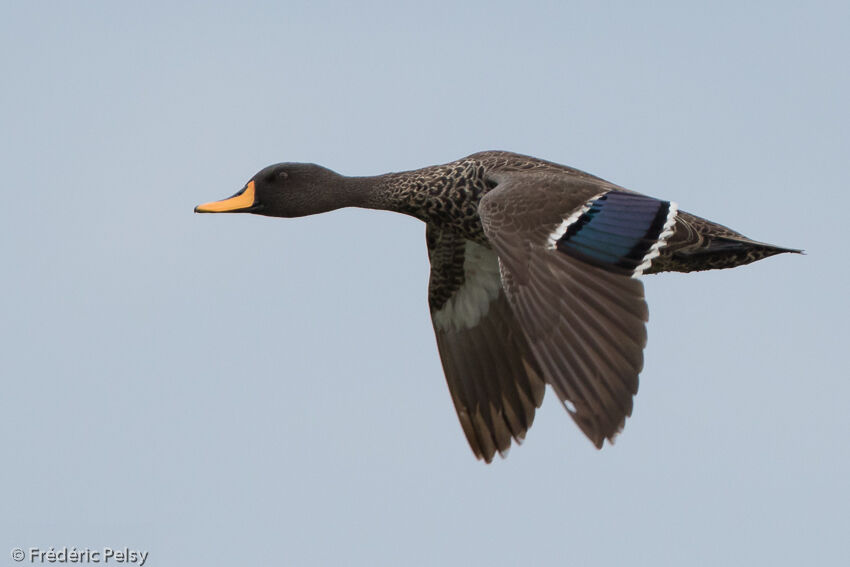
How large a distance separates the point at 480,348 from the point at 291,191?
2.31 m

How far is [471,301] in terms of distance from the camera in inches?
576

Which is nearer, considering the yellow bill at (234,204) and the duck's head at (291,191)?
the yellow bill at (234,204)

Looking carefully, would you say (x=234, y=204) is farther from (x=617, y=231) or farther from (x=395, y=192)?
(x=617, y=231)

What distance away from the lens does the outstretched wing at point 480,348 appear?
46.0 ft

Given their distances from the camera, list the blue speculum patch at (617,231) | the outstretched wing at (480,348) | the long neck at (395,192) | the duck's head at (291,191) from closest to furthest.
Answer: the blue speculum patch at (617,231) → the long neck at (395,192) → the duck's head at (291,191) → the outstretched wing at (480,348)

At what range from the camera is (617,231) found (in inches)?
448

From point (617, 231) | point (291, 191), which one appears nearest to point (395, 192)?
point (291, 191)

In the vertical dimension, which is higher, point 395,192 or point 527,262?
point 395,192

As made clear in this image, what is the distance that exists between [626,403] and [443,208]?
11.3ft

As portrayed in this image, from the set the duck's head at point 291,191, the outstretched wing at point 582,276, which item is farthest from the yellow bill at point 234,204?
the outstretched wing at point 582,276

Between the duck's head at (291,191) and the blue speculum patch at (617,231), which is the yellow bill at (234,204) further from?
the blue speculum patch at (617,231)

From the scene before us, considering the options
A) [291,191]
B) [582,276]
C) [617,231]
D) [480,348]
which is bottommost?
[480,348]

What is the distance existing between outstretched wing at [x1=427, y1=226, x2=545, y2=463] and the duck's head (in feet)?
3.57

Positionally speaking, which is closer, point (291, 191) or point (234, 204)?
point (234, 204)
